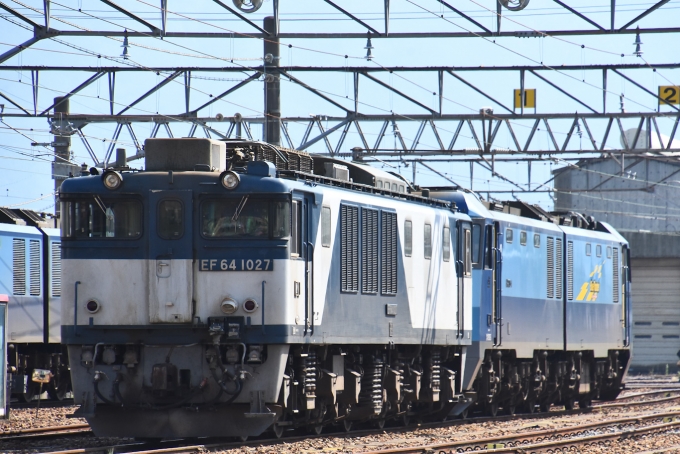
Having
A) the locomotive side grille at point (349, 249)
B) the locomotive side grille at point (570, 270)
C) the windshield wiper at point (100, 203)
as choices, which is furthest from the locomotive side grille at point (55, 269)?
the locomotive side grille at point (570, 270)

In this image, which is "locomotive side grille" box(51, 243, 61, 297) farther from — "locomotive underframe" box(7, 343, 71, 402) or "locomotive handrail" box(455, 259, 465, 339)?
"locomotive handrail" box(455, 259, 465, 339)

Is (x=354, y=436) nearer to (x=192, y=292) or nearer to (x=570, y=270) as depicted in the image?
(x=192, y=292)

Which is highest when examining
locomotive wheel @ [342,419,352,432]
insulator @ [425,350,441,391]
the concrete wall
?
→ the concrete wall

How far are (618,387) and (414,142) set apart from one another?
9.03 m

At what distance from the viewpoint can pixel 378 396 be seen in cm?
1952

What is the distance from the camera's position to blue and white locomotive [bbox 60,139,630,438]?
16.1 metres

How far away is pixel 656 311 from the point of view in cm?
5328

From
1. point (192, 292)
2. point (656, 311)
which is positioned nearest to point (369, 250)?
point (192, 292)

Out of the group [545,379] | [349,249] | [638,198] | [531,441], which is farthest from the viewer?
[638,198]

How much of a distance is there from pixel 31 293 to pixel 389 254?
10.4 m

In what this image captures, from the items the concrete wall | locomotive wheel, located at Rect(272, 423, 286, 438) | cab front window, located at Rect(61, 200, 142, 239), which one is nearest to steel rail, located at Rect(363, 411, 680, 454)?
locomotive wheel, located at Rect(272, 423, 286, 438)

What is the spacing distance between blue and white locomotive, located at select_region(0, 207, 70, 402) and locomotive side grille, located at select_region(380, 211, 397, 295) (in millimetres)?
9653

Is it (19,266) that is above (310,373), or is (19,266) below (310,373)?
above

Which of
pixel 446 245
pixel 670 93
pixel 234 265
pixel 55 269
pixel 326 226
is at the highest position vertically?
pixel 670 93
